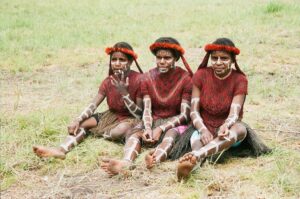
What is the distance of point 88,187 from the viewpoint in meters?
3.88

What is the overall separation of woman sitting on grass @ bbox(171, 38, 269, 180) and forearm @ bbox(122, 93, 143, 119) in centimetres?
61

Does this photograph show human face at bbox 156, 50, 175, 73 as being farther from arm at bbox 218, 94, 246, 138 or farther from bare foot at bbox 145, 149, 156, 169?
bare foot at bbox 145, 149, 156, 169

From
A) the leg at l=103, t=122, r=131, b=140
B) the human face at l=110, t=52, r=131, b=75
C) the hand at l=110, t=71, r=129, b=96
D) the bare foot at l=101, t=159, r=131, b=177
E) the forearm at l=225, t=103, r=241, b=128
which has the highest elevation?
the human face at l=110, t=52, r=131, b=75

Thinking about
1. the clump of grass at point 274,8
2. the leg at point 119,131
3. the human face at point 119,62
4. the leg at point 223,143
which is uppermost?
the clump of grass at point 274,8

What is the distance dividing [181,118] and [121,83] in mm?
699

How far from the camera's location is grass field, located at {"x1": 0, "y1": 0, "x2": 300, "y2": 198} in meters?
3.85

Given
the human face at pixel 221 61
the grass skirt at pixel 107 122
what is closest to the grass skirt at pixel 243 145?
the human face at pixel 221 61

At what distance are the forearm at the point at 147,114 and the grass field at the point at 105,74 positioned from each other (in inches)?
15.5

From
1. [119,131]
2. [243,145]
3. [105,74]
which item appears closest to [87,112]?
[119,131]

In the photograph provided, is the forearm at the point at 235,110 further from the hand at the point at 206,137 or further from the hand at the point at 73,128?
the hand at the point at 73,128

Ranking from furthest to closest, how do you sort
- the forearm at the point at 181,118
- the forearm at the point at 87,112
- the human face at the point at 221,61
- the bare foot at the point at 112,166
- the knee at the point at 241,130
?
the forearm at the point at 87,112
the forearm at the point at 181,118
the human face at the point at 221,61
the knee at the point at 241,130
the bare foot at the point at 112,166

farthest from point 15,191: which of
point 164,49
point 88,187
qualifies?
point 164,49

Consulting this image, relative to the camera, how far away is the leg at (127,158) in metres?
3.97

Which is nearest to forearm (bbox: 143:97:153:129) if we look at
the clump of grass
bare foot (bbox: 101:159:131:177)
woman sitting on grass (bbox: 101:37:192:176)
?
woman sitting on grass (bbox: 101:37:192:176)
